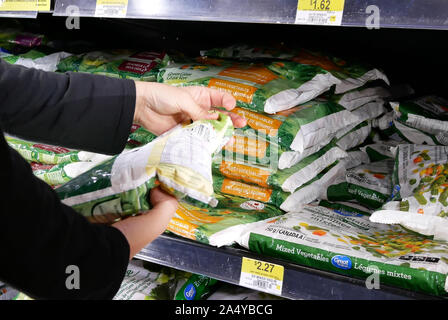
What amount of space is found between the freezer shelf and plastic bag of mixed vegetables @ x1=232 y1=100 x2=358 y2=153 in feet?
1.16

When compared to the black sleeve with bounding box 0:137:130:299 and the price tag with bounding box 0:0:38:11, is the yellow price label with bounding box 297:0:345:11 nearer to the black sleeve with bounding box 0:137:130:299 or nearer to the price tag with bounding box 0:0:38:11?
the black sleeve with bounding box 0:137:130:299

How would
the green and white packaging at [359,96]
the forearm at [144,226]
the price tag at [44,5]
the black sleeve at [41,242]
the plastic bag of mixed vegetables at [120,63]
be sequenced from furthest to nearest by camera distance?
the plastic bag of mixed vegetables at [120,63] < the green and white packaging at [359,96] < the price tag at [44,5] < the forearm at [144,226] < the black sleeve at [41,242]

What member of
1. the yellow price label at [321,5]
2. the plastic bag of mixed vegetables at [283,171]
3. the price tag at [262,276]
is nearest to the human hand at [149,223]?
the price tag at [262,276]

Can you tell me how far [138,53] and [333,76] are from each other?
2.56 feet

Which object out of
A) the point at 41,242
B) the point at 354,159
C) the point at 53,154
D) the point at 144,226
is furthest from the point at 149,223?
the point at 53,154

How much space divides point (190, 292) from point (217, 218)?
306 mm

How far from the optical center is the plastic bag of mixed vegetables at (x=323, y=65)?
1389 mm

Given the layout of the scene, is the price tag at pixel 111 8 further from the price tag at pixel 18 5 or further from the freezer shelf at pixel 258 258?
the freezer shelf at pixel 258 258

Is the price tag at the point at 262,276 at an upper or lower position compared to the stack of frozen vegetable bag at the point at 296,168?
lower

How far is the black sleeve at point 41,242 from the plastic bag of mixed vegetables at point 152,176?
6.7 inches

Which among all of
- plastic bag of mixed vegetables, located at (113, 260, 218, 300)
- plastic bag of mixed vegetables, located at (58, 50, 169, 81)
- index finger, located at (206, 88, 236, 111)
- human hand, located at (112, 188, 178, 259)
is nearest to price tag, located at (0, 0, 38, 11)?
plastic bag of mixed vegetables, located at (58, 50, 169, 81)

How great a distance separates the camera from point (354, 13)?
84 cm
